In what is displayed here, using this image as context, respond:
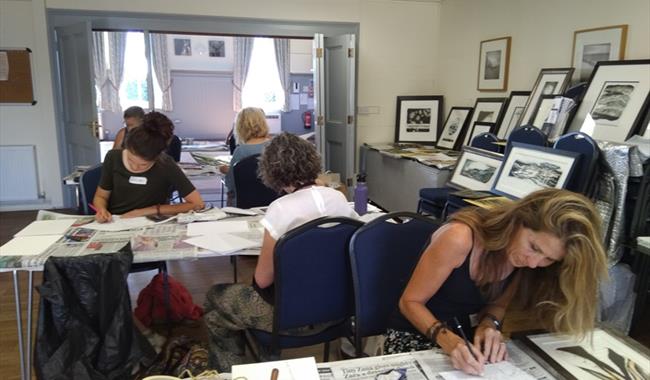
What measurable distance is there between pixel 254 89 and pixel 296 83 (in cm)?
80

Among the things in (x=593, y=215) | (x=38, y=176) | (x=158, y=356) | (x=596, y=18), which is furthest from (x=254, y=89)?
(x=593, y=215)

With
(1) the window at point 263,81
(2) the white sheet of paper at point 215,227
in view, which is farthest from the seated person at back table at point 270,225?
(1) the window at point 263,81

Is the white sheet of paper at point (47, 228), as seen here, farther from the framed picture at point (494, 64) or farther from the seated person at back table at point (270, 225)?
the framed picture at point (494, 64)

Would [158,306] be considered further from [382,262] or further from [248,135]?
[382,262]

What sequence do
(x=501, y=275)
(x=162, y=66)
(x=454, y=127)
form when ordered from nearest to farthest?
1. (x=501, y=275)
2. (x=454, y=127)
3. (x=162, y=66)

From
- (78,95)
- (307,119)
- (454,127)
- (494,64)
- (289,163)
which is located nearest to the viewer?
(289,163)

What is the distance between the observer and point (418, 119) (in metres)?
5.70

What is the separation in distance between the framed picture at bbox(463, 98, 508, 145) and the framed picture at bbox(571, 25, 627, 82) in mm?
893

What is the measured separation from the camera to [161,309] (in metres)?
2.76

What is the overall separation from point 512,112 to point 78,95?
4300mm

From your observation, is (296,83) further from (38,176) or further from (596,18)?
(596,18)

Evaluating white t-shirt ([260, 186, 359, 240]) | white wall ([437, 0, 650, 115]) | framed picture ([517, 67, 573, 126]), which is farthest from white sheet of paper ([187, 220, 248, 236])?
white wall ([437, 0, 650, 115])

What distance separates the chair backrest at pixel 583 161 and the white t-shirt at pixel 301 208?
1611mm

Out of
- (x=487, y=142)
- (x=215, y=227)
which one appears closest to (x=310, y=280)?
(x=215, y=227)
